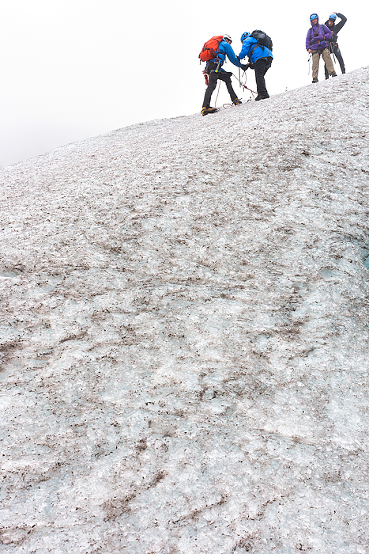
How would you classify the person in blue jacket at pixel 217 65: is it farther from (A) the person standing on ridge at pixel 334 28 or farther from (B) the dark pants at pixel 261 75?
(A) the person standing on ridge at pixel 334 28

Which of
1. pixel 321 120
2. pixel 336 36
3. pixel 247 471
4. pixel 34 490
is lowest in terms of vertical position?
pixel 247 471

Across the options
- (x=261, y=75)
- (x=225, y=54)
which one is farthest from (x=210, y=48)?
(x=261, y=75)

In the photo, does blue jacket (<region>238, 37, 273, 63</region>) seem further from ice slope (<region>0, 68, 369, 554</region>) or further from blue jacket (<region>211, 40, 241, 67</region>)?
ice slope (<region>0, 68, 369, 554</region>)

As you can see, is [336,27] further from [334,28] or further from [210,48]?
[210,48]

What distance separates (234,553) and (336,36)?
22.7 metres

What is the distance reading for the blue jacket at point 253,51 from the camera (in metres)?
12.4

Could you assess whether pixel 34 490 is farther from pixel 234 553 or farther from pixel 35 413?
pixel 234 553

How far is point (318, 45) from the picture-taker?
52.7ft

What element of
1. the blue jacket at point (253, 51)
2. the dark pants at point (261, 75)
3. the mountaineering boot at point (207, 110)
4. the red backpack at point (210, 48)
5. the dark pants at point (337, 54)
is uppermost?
the dark pants at point (337, 54)

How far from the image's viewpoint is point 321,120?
7.67m

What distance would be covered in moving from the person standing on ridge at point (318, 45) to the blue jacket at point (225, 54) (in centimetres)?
549

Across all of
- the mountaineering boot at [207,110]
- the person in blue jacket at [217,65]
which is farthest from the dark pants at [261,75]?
the mountaineering boot at [207,110]

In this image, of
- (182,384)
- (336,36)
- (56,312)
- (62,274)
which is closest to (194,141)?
(62,274)

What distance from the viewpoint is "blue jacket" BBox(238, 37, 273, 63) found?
12.4 metres
